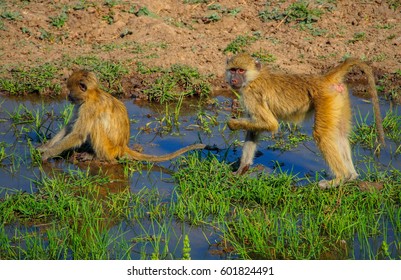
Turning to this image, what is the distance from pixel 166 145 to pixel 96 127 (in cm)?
119

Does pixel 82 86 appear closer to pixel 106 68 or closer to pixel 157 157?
pixel 157 157

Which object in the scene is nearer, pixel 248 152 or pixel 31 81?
pixel 248 152

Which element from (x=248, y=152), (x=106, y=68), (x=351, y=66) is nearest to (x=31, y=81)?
(x=106, y=68)

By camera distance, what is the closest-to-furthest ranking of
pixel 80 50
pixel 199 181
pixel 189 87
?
pixel 199 181
pixel 189 87
pixel 80 50

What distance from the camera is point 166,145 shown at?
9.72m

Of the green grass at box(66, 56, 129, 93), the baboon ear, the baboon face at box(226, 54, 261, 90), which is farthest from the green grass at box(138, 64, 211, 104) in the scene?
the baboon face at box(226, 54, 261, 90)

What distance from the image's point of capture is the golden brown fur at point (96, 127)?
8.80m

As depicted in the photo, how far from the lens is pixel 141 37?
44.1 feet

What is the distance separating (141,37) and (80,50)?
44.5 inches

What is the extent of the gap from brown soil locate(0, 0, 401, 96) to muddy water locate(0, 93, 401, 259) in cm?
114

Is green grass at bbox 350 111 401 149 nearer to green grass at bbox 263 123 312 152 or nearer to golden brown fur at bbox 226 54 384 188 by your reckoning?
green grass at bbox 263 123 312 152

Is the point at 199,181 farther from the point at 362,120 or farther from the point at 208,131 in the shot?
the point at 362,120
